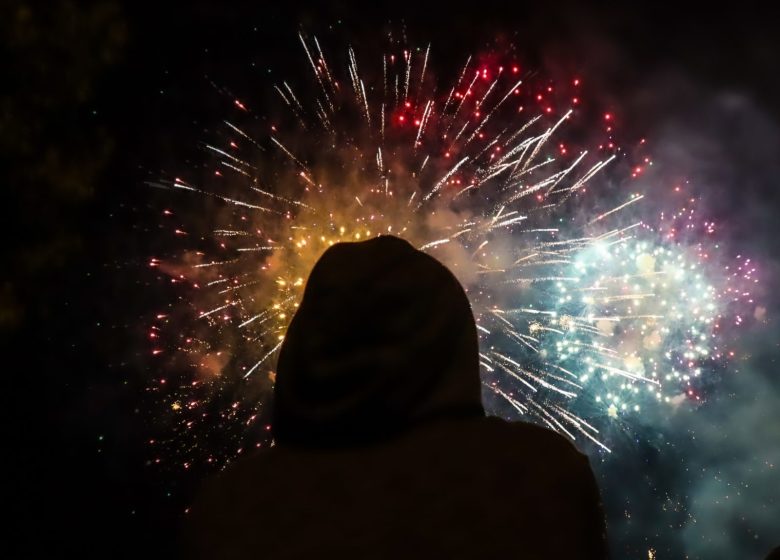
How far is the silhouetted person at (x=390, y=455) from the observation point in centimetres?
108

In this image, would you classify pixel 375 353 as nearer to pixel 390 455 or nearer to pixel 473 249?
pixel 390 455

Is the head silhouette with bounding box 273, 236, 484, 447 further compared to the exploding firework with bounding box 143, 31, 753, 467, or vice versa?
the exploding firework with bounding box 143, 31, 753, 467

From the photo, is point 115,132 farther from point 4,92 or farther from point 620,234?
point 620,234

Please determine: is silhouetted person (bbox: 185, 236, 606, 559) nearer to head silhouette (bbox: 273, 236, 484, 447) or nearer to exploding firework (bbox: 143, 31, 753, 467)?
head silhouette (bbox: 273, 236, 484, 447)

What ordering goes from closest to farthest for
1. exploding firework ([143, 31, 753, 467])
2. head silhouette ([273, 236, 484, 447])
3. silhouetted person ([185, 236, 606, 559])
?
silhouetted person ([185, 236, 606, 559]), head silhouette ([273, 236, 484, 447]), exploding firework ([143, 31, 753, 467])

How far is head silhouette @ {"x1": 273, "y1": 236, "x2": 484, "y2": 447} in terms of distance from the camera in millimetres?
A: 1263

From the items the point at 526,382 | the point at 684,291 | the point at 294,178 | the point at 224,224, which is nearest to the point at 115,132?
the point at 224,224

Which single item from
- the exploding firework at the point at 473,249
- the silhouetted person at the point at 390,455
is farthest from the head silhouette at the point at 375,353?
the exploding firework at the point at 473,249

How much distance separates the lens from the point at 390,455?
1.21 metres

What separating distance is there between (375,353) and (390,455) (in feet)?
0.76

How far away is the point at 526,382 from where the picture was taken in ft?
38.5

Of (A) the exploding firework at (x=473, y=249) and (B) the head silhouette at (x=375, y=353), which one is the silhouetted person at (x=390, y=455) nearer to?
(B) the head silhouette at (x=375, y=353)

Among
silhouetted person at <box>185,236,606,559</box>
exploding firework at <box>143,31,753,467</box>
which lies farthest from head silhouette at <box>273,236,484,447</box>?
exploding firework at <box>143,31,753,467</box>

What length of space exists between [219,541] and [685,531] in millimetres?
17859
